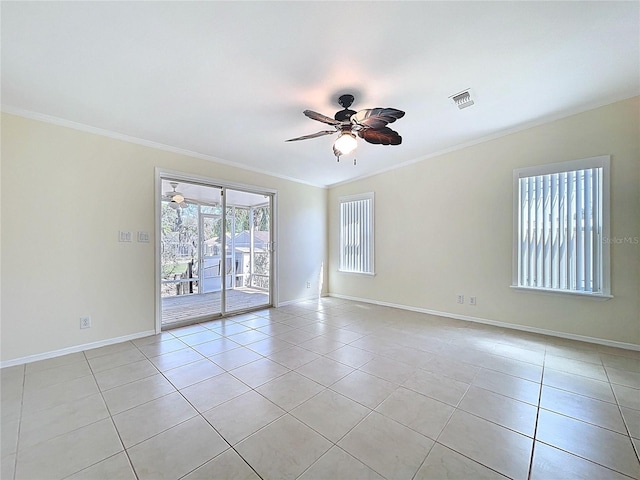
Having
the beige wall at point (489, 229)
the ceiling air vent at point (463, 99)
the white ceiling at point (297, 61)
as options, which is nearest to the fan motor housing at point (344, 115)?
the white ceiling at point (297, 61)

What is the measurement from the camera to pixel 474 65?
2391 millimetres

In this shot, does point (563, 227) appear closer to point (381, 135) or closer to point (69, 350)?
point (381, 135)

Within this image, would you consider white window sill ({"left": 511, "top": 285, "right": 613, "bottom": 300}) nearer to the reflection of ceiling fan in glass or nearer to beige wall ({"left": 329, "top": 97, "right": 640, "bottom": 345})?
beige wall ({"left": 329, "top": 97, "right": 640, "bottom": 345})

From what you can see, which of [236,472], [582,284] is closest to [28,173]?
[236,472]

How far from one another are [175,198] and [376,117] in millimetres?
3516

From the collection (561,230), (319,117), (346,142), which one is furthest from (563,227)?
(319,117)

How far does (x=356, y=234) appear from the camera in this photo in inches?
229

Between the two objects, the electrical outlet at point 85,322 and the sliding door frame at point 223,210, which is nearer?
the electrical outlet at point 85,322

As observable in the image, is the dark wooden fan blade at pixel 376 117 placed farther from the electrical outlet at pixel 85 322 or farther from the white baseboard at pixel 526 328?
the electrical outlet at pixel 85 322

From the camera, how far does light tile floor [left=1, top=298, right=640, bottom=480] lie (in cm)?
149

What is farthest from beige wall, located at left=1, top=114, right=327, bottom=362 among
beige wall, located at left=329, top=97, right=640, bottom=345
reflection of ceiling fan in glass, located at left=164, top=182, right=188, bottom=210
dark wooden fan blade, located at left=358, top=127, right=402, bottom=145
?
beige wall, located at left=329, top=97, right=640, bottom=345

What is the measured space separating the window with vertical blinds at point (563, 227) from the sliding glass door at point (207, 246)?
4131 millimetres

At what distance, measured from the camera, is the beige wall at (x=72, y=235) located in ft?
8.89

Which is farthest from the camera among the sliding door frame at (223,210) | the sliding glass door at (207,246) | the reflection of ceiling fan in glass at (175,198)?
the sliding glass door at (207,246)
